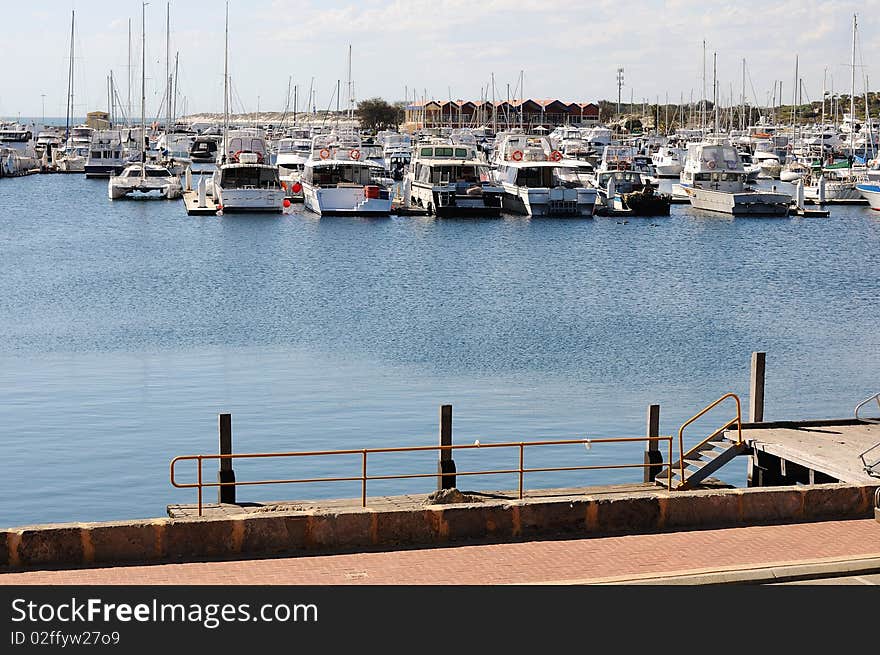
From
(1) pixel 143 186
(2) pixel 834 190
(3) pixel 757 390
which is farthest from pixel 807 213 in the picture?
(3) pixel 757 390

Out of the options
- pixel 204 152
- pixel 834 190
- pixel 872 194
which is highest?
pixel 204 152

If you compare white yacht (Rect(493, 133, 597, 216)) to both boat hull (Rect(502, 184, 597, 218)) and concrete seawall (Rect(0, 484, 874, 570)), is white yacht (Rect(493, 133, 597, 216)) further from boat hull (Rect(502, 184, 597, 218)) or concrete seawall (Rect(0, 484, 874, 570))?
concrete seawall (Rect(0, 484, 874, 570))

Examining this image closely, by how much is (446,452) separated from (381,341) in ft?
70.7

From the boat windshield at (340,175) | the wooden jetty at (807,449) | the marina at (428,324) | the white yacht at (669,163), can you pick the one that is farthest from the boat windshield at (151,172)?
the wooden jetty at (807,449)

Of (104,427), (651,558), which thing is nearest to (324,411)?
(104,427)

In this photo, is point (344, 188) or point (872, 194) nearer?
point (344, 188)

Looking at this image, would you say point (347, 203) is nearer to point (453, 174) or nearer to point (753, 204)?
point (453, 174)

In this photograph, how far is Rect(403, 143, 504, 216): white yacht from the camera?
3556 inches

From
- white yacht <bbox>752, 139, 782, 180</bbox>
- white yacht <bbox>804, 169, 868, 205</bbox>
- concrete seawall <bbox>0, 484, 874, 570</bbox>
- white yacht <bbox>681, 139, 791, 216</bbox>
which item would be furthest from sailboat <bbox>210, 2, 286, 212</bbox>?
concrete seawall <bbox>0, 484, 874, 570</bbox>

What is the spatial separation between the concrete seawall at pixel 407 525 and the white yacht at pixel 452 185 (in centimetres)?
7224

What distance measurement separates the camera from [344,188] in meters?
89.4

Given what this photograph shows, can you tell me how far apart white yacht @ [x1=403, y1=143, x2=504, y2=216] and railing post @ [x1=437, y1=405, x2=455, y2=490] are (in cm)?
6580

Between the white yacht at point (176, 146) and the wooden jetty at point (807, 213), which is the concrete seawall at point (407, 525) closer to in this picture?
the wooden jetty at point (807, 213)
